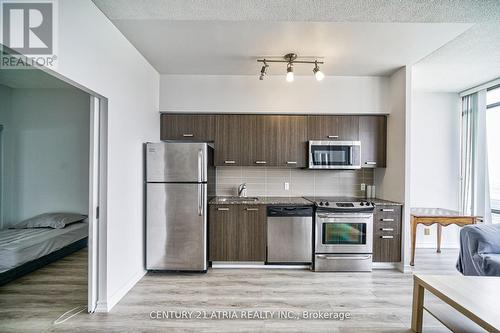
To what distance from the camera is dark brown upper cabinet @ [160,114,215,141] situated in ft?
12.5

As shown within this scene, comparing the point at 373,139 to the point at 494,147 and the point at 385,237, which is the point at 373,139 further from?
the point at 494,147

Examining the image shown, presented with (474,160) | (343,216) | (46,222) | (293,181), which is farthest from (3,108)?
(474,160)

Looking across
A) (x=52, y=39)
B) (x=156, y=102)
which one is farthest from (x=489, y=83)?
(x=52, y=39)

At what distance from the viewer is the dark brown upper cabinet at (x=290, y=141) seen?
3.80m

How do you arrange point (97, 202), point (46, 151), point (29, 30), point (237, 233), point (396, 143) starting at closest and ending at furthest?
point (29, 30), point (97, 202), point (237, 233), point (396, 143), point (46, 151)

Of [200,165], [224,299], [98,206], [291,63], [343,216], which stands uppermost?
[291,63]

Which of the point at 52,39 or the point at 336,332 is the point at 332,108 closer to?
the point at 336,332

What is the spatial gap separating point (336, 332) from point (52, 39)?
3045 millimetres

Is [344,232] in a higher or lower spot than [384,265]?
higher

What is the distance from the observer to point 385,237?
347cm

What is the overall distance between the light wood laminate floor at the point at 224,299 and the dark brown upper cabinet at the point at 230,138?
1.54 metres

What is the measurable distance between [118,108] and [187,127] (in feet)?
4.16

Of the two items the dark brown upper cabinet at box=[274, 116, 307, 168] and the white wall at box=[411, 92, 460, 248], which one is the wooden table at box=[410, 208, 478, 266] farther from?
the dark brown upper cabinet at box=[274, 116, 307, 168]

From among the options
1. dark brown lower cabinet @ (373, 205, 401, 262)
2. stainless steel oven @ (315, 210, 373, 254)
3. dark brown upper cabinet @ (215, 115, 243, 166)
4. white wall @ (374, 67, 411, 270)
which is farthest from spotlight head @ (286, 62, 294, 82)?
dark brown lower cabinet @ (373, 205, 401, 262)
